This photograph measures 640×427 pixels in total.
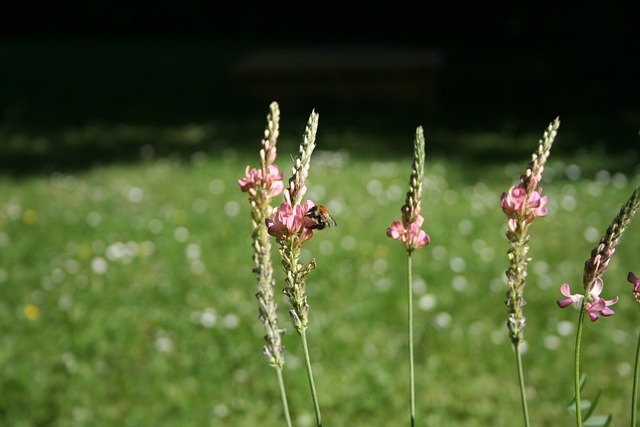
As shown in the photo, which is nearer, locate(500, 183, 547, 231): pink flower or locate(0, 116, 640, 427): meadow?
locate(500, 183, 547, 231): pink flower

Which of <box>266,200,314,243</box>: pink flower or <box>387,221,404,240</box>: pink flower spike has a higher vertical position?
<box>266,200,314,243</box>: pink flower

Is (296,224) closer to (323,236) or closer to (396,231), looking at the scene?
(396,231)

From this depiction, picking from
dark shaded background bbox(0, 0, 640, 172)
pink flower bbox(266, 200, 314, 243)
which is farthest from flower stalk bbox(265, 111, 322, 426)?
dark shaded background bbox(0, 0, 640, 172)

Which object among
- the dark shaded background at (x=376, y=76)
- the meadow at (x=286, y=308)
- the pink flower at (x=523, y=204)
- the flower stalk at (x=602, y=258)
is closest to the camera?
the flower stalk at (x=602, y=258)

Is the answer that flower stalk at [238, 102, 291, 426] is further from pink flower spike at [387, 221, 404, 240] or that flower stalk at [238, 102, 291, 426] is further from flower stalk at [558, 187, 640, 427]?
flower stalk at [558, 187, 640, 427]

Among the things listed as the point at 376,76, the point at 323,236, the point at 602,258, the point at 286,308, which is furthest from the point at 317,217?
the point at 376,76

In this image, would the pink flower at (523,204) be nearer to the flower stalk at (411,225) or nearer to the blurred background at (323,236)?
the flower stalk at (411,225)

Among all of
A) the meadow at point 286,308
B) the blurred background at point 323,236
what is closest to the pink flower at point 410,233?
the meadow at point 286,308
